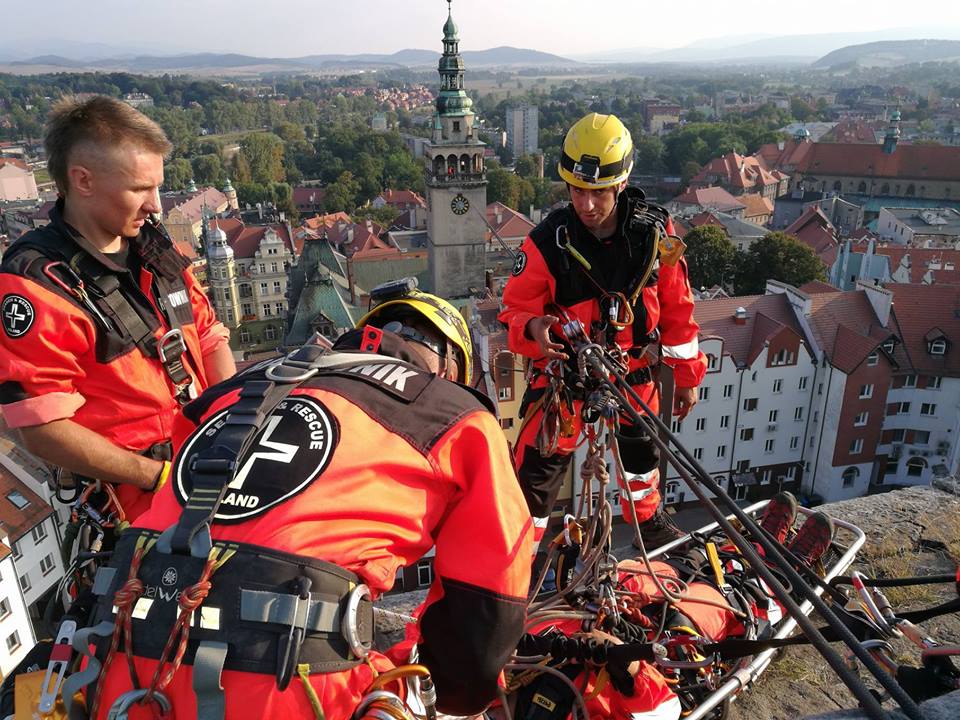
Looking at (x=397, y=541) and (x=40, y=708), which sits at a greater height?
(x=397, y=541)

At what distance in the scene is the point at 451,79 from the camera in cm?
4128

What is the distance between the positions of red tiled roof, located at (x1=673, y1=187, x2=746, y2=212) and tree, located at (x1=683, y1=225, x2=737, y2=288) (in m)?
26.2

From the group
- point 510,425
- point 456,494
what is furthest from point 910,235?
point 456,494

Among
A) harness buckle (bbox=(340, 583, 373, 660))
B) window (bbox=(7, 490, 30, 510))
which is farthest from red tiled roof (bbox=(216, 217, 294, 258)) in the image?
harness buckle (bbox=(340, 583, 373, 660))

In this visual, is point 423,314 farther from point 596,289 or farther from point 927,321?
point 927,321

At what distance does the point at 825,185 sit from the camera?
269 ft

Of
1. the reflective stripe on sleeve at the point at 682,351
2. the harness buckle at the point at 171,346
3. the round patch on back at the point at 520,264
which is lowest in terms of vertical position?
the reflective stripe on sleeve at the point at 682,351

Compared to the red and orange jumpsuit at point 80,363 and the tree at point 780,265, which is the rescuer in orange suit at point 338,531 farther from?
the tree at point 780,265

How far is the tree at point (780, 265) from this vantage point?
39125mm

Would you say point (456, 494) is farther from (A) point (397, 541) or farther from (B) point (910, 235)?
(B) point (910, 235)

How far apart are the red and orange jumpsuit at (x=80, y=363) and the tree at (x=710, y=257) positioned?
40.0m

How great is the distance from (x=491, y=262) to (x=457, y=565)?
46587 millimetres

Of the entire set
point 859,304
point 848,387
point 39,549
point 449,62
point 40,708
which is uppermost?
point 449,62

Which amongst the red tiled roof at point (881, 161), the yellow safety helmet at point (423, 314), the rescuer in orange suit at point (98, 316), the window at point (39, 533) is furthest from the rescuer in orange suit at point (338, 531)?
the red tiled roof at point (881, 161)
